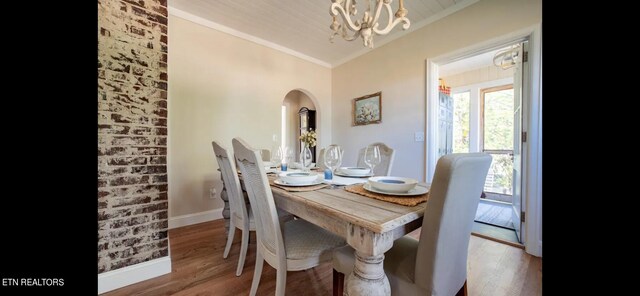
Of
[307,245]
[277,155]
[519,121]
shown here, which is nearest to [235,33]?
[277,155]

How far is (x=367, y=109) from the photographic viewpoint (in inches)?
128

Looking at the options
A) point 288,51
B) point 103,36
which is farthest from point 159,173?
point 288,51

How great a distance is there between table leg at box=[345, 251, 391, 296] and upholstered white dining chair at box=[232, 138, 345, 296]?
0.36m

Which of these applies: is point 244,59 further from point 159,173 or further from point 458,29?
point 458,29

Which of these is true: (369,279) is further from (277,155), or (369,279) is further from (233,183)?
(277,155)

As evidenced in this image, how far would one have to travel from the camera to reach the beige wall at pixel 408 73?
6.56 feet

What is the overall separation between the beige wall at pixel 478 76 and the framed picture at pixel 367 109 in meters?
2.10

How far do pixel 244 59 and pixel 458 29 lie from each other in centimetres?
241

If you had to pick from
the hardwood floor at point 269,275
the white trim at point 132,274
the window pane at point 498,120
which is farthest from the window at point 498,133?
the white trim at point 132,274

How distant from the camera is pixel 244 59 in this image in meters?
2.91

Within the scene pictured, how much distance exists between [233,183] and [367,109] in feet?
7.39

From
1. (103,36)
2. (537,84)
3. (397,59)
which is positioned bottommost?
(537,84)

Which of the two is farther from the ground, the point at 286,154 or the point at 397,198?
the point at 286,154

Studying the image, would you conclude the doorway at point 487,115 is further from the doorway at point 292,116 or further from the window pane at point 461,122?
the doorway at point 292,116
